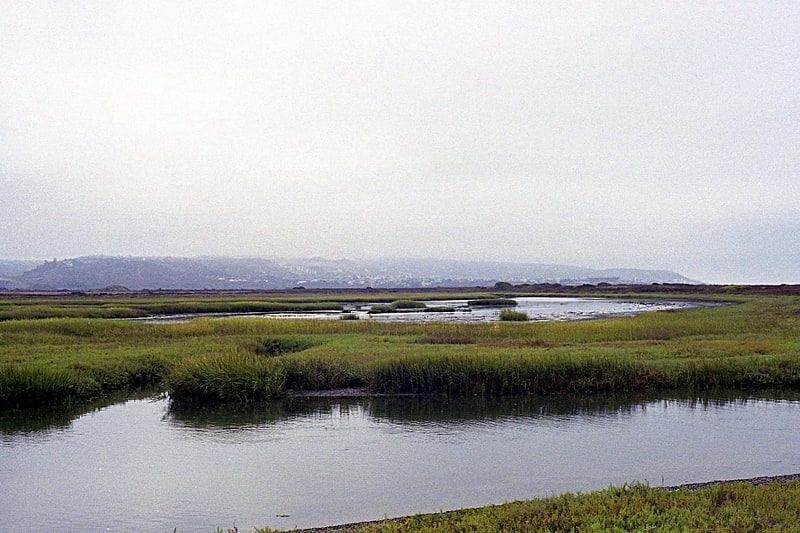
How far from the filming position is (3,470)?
13.8m

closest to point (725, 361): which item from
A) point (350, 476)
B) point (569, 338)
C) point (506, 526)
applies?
point (569, 338)

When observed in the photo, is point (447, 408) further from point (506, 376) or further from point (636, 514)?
point (636, 514)

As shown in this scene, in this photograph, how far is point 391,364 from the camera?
74.8ft

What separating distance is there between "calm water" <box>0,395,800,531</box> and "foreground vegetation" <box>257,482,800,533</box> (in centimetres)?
203

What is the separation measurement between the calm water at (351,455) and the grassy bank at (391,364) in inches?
44.5

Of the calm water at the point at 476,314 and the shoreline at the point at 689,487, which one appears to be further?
the calm water at the point at 476,314

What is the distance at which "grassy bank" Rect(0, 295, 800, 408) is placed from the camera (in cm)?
2111

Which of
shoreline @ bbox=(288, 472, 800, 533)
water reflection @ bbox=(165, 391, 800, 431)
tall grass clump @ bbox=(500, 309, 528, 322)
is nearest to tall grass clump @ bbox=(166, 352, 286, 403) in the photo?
water reflection @ bbox=(165, 391, 800, 431)

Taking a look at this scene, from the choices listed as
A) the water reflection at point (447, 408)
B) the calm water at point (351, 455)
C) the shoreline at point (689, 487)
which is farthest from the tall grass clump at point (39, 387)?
the shoreline at point (689, 487)

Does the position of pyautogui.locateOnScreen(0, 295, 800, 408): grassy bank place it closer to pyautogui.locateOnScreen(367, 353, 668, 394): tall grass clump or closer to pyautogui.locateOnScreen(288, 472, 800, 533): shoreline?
pyautogui.locateOnScreen(367, 353, 668, 394): tall grass clump

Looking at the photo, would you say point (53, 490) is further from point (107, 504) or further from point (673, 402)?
point (673, 402)

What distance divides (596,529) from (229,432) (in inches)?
444

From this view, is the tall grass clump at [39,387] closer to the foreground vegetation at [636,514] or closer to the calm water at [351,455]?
the calm water at [351,455]

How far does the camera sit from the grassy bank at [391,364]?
21.1 metres
